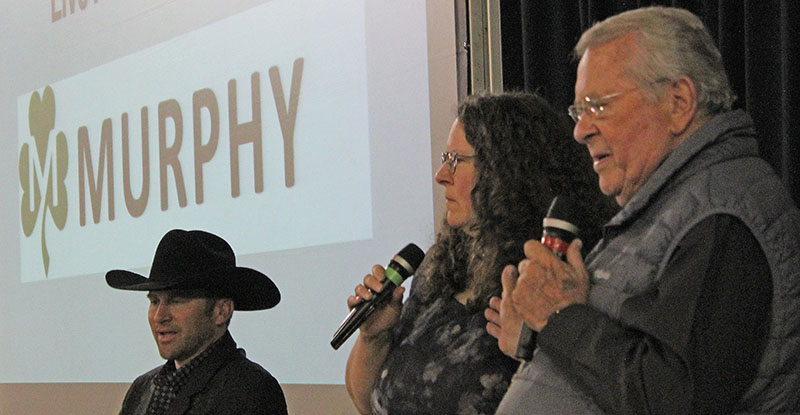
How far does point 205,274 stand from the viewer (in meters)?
2.84

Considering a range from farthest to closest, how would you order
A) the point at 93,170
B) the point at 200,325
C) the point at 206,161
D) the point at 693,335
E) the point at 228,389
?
1. the point at 93,170
2. the point at 206,161
3. the point at 200,325
4. the point at 228,389
5. the point at 693,335

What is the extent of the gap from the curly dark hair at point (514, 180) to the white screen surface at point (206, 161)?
89cm

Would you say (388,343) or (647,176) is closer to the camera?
(647,176)

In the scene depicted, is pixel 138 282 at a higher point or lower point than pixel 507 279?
lower

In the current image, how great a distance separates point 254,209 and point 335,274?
0.50 m

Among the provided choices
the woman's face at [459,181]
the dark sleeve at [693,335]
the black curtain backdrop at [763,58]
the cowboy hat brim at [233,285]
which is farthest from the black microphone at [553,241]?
the cowboy hat brim at [233,285]

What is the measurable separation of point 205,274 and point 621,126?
1683mm

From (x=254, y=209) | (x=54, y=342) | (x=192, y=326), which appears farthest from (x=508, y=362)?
(x=54, y=342)

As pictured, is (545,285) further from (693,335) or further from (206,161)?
(206,161)

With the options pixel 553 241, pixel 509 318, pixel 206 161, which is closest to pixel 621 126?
pixel 553 241

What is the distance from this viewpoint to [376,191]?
10.0 ft

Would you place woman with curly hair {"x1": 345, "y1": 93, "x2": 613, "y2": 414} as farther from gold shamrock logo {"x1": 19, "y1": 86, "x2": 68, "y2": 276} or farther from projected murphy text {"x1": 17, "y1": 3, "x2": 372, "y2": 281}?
gold shamrock logo {"x1": 19, "y1": 86, "x2": 68, "y2": 276}

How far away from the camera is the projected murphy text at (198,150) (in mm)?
3225

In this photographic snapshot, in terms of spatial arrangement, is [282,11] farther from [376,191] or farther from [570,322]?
[570,322]
